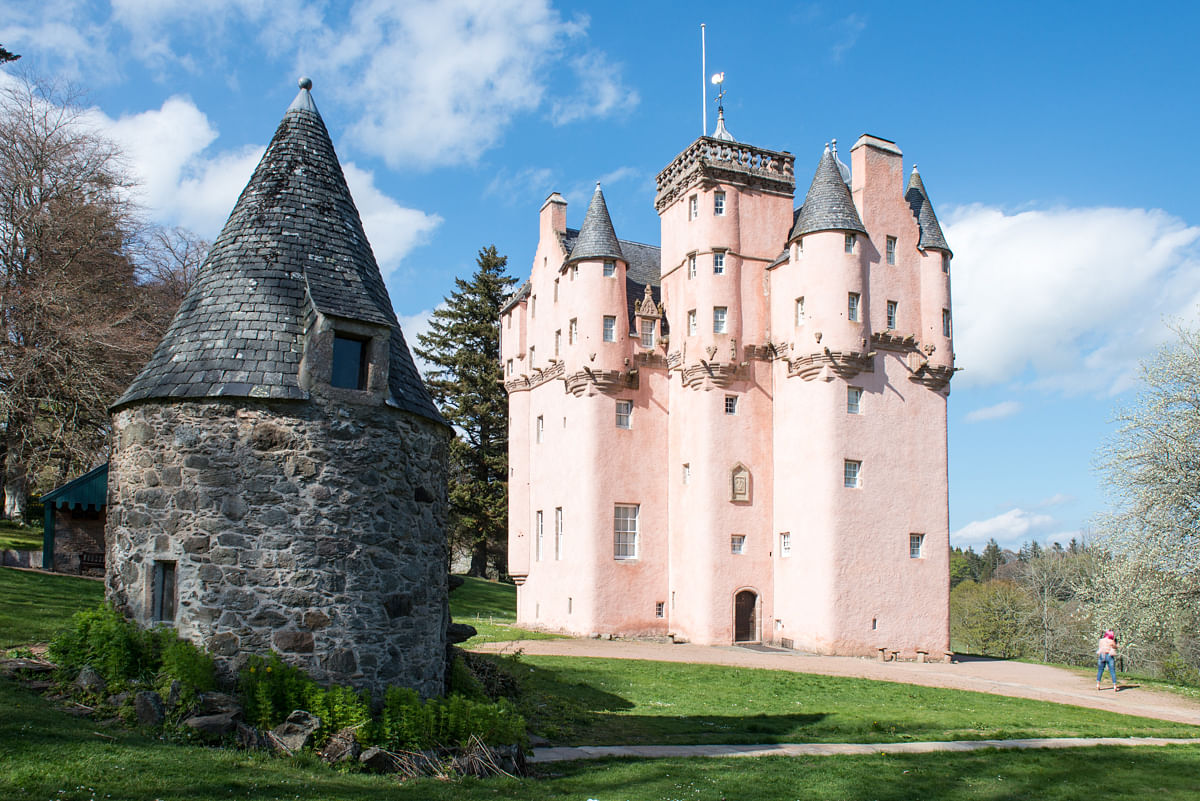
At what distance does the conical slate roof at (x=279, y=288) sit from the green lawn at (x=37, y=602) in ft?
15.8

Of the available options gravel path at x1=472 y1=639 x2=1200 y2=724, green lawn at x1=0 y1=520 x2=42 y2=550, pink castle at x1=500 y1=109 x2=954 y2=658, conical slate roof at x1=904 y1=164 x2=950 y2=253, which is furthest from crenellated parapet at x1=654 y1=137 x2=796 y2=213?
green lawn at x1=0 y1=520 x2=42 y2=550

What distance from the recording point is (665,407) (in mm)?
33750

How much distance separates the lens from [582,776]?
36.6 ft

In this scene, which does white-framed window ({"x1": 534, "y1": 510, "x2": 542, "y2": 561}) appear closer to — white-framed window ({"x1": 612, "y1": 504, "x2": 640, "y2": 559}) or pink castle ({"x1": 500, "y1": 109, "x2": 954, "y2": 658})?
pink castle ({"x1": 500, "y1": 109, "x2": 954, "y2": 658})

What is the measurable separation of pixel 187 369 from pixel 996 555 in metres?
120

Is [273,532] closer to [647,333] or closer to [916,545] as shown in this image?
[647,333]

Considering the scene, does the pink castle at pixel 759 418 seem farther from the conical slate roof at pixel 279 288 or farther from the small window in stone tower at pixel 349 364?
the small window in stone tower at pixel 349 364

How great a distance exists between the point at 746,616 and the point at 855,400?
806cm

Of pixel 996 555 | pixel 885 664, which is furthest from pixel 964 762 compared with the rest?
pixel 996 555

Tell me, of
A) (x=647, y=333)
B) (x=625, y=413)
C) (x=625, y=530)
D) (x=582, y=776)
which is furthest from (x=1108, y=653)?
(x=582, y=776)

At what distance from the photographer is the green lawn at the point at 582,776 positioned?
816 cm

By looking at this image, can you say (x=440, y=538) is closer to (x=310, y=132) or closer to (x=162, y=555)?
(x=162, y=555)

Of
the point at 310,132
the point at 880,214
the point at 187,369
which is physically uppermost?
the point at 880,214

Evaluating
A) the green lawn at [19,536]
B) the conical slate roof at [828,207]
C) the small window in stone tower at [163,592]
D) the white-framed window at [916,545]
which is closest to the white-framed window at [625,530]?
the white-framed window at [916,545]
